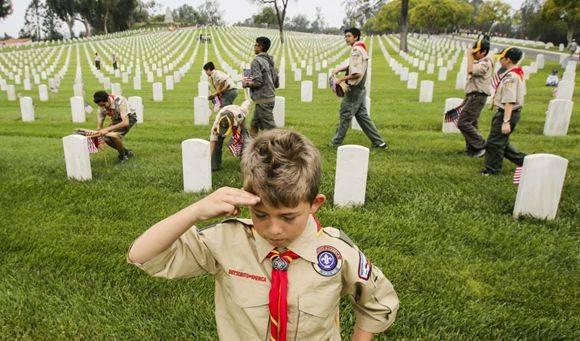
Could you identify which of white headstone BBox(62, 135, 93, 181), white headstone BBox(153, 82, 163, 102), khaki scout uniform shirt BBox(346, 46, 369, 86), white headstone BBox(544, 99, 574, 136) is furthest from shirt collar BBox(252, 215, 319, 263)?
white headstone BBox(153, 82, 163, 102)

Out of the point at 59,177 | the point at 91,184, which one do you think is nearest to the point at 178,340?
the point at 91,184

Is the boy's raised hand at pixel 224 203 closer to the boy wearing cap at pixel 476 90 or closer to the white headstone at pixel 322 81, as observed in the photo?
the boy wearing cap at pixel 476 90

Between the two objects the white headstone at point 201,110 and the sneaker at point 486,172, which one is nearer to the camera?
the sneaker at point 486,172

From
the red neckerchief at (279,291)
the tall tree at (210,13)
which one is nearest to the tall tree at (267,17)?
the tall tree at (210,13)

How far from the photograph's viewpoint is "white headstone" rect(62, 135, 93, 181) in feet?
18.0

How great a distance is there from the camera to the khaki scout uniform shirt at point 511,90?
5055 mm

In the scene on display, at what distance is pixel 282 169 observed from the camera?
1329 millimetres

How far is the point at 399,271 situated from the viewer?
11.0 ft

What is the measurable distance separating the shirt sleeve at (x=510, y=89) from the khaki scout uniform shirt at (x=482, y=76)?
0.87 meters

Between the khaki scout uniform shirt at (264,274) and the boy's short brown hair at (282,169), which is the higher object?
the boy's short brown hair at (282,169)

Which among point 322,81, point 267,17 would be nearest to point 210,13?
point 267,17

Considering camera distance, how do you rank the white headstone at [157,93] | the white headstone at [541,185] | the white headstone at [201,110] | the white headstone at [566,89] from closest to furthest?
the white headstone at [541,185] → the white headstone at [201,110] → the white headstone at [566,89] → the white headstone at [157,93]

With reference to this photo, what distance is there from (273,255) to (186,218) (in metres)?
0.33

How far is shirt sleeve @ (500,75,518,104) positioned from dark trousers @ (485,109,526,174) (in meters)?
0.22
